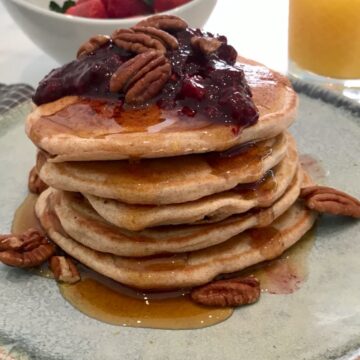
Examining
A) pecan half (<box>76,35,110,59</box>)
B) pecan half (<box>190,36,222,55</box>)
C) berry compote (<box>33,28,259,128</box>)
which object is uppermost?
pecan half (<box>190,36,222,55</box>)

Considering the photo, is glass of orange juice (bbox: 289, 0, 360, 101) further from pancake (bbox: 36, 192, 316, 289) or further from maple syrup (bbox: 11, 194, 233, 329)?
maple syrup (bbox: 11, 194, 233, 329)

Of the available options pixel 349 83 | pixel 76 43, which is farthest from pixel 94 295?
pixel 349 83

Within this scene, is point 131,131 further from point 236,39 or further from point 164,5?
point 236,39

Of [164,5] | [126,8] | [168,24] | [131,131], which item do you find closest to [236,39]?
[164,5]

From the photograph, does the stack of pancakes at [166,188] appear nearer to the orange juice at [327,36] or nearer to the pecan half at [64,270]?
the pecan half at [64,270]

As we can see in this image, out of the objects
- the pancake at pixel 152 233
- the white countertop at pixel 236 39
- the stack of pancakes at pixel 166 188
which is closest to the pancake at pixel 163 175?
the stack of pancakes at pixel 166 188

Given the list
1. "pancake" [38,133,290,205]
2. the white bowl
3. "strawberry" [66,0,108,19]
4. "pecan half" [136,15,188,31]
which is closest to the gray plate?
"pancake" [38,133,290,205]
